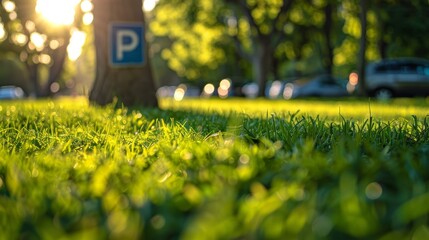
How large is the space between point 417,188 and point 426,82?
81.9 feet

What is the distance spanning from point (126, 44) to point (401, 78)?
1802 cm

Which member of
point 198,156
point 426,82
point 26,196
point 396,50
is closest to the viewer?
point 26,196

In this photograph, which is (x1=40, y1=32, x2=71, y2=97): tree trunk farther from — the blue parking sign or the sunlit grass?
the blue parking sign

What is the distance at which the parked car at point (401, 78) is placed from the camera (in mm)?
25938

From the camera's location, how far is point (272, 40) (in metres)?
30.0

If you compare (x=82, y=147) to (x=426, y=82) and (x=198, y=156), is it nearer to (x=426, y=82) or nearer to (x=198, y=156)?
(x=198, y=156)

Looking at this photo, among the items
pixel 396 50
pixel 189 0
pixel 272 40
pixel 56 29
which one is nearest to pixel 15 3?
pixel 56 29

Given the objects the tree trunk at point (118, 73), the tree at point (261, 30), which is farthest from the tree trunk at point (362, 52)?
the tree trunk at point (118, 73)

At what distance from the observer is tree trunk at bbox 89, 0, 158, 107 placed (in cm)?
1112

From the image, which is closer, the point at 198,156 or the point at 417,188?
the point at 417,188

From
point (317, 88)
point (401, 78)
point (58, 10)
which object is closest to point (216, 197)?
point (401, 78)

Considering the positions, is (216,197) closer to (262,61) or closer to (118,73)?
(118,73)

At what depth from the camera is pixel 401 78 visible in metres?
25.9

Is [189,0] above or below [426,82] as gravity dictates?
above
